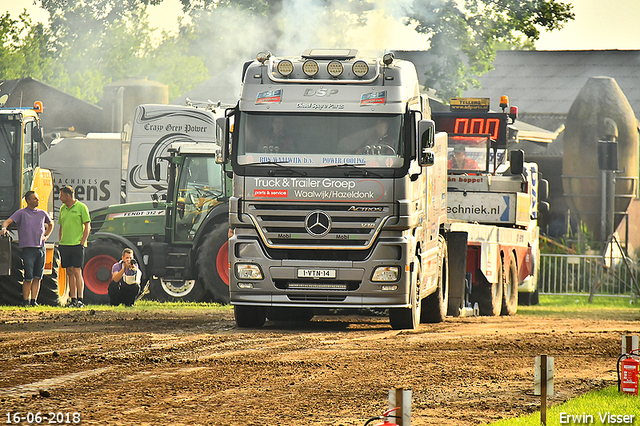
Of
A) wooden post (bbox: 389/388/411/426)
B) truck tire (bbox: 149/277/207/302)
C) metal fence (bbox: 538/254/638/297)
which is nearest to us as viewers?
wooden post (bbox: 389/388/411/426)

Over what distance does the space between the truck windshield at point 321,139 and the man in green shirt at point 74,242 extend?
5914 mm

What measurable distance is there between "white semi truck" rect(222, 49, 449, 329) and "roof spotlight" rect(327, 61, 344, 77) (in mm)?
13

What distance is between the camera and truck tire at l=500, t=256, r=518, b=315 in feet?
67.3

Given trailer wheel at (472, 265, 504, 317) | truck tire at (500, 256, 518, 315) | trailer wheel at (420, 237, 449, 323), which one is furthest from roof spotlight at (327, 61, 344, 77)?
truck tire at (500, 256, 518, 315)

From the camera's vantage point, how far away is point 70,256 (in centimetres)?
1831

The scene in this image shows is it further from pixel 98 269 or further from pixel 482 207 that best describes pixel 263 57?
pixel 98 269

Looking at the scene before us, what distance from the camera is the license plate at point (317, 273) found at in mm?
13430

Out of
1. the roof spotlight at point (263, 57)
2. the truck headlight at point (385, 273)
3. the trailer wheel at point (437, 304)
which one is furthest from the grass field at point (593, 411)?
the trailer wheel at point (437, 304)

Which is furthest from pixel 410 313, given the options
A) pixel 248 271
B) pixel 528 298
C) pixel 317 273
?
pixel 528 298

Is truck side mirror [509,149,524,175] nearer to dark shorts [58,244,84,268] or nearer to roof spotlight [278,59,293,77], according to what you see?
roof spotlight [278,59,293,77]

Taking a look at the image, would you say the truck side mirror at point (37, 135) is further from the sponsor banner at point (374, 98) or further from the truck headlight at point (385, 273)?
the truck headlight at point (385, 273)

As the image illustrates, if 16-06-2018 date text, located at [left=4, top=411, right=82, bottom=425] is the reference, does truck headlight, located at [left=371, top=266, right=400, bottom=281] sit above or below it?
above

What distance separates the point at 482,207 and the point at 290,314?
18.4 ft

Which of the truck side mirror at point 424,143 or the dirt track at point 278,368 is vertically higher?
the truck side mirror at point 424,143
